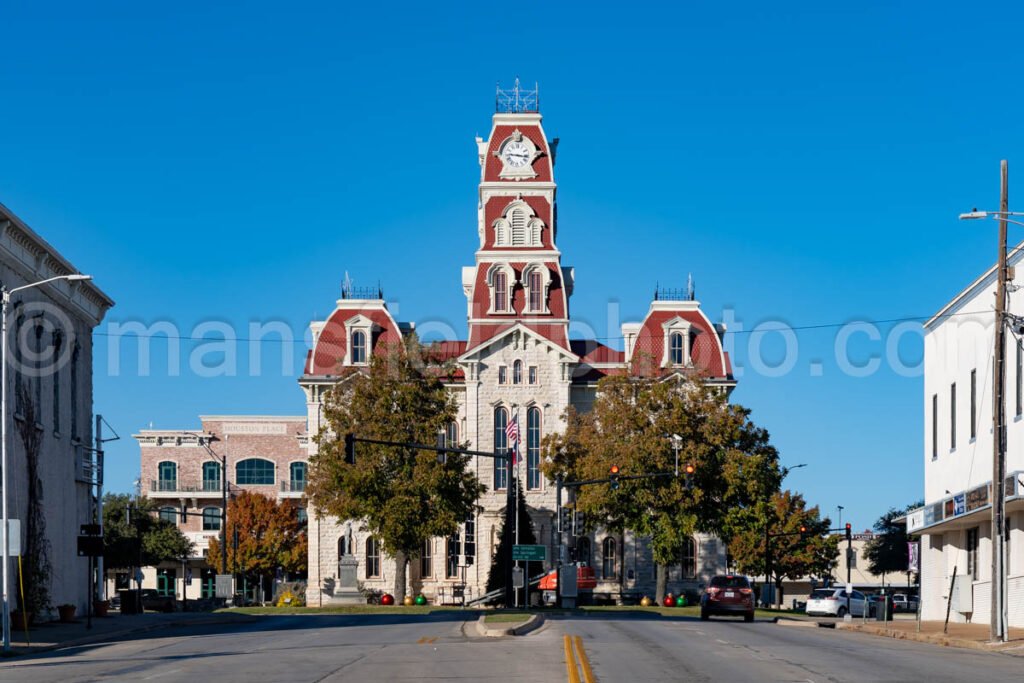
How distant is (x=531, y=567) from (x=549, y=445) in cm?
955

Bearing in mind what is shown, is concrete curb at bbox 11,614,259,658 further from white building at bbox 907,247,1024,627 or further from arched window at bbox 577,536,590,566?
arched window at bbox 577,536,590,566

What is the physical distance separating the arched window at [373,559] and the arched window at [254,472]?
89.2 ft

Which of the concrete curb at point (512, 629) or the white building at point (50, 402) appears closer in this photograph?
the concrete curb at point (512, 629)

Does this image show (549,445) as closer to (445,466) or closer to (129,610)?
(445,466)

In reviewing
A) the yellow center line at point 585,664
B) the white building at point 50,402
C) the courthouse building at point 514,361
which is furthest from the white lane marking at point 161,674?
the courthouse building at point 514,361

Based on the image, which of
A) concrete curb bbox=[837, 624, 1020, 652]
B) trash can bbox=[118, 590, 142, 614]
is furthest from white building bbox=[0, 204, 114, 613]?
concrete curb bbox=[837, 624, 1020, 652]

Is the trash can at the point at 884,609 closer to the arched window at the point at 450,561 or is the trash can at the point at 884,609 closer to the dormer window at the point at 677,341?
the dormer window at the point at 677,341

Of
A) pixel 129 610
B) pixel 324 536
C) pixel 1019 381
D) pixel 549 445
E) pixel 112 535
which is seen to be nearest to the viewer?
pixel 1019 381

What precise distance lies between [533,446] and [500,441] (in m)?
2.05

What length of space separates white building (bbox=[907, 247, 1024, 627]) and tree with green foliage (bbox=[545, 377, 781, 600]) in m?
17.0

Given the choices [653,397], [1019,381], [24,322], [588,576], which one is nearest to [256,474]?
[588,576]

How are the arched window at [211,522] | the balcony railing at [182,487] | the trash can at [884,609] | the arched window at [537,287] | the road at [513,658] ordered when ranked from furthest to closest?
1. the arched window at [211,522]
2. the balcony railing at [182,487]
3. the arched window at [537,287]
4. the trash can at [884,609]
5. the road at [513,658]

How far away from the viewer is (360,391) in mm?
75000

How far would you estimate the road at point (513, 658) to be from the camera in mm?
22891
